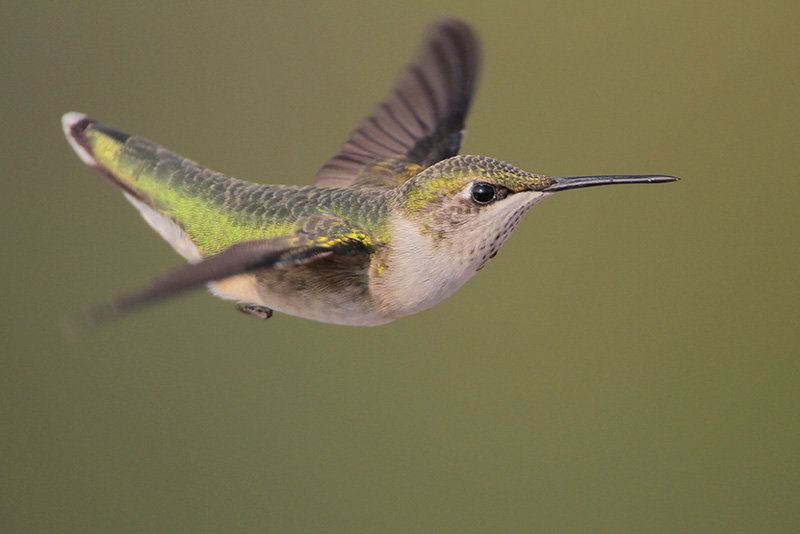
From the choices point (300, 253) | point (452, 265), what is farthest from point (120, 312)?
point (452, 265)

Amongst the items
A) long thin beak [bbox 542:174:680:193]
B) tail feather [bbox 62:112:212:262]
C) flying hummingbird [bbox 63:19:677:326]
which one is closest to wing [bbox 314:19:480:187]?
flying hummingbird [bbox 63:19:677:326]

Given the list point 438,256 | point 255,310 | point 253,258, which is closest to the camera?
point 253,258

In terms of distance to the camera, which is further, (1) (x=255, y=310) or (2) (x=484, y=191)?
(1) (x=255, y=310)

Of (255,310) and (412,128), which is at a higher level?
(412,128)

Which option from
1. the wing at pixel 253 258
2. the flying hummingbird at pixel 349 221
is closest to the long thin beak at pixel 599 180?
the flying hummingbird at pixel 349 221

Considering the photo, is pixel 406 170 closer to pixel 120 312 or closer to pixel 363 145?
pixel 363 145

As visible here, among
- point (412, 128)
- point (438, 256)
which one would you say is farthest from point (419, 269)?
point (412, 128)

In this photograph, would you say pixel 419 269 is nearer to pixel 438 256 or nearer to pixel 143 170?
pixel 438 256
